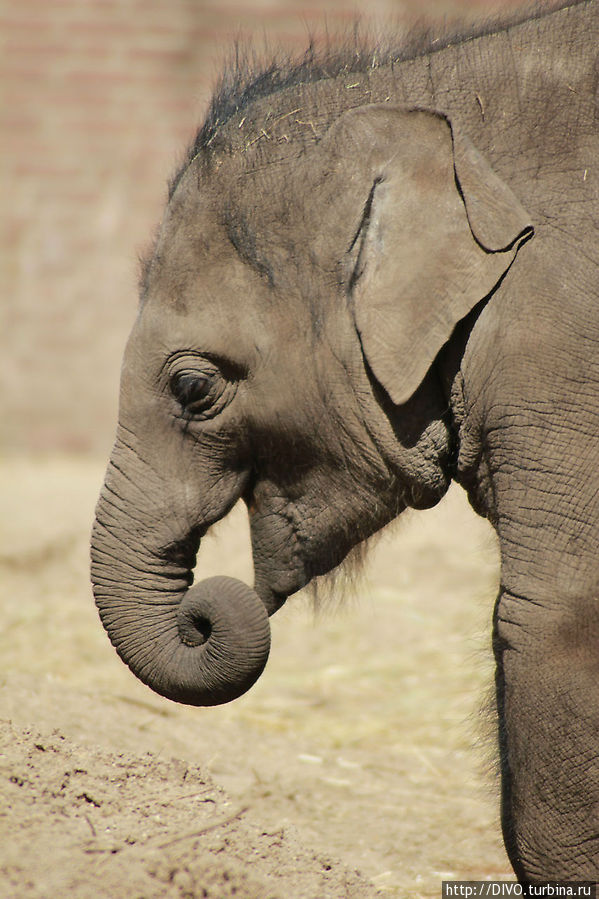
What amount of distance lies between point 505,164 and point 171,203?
3.02 feet

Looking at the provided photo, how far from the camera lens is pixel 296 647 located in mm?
5961

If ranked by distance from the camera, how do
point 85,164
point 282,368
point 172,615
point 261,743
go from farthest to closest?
point 85,164
point 261,743
point 172,615
point 282,368

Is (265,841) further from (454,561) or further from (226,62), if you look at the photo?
(454,561)

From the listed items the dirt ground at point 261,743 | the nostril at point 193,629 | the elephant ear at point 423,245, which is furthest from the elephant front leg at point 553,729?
the nostril at point 193,629

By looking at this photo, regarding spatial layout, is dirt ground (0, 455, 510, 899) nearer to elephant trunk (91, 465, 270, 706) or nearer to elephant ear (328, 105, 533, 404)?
elephant trunk (91, 465, 270, 706)

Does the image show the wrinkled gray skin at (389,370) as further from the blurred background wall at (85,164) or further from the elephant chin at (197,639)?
the blurred background wall at (85,164)

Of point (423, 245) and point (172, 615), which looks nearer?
point (423, 245)

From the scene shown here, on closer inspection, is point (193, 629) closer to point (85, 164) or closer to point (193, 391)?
point (193, 391)

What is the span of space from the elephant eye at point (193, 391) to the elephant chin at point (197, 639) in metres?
0.46

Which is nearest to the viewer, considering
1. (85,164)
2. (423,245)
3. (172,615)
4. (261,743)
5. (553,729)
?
(553,729)

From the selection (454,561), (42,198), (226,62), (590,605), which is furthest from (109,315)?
(590,605)

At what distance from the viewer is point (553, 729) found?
→ 2.62 metres

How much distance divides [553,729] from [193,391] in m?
1.24

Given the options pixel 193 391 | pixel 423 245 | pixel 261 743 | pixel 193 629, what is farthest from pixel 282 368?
pixel 261 743
